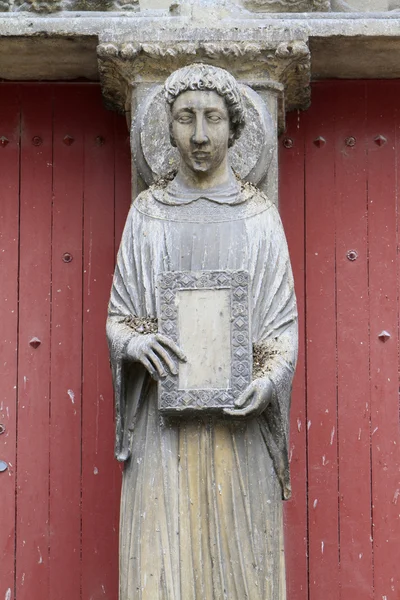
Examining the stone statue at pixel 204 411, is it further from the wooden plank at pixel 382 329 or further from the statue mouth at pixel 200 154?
the wooden plank at pixel 382 329

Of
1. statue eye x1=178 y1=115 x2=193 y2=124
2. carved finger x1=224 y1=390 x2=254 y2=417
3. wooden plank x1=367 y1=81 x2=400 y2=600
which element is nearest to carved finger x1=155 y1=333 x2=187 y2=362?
carved finger x1=224 y1=390 x2=254 y2=417

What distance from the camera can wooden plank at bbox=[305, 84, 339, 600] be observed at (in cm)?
645

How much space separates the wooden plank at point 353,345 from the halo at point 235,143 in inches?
25.8

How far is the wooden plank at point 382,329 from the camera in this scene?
646 cm

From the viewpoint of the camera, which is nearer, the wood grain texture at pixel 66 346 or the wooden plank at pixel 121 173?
the wood grain texture at pixel 66 346

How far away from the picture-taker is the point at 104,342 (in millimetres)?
6590

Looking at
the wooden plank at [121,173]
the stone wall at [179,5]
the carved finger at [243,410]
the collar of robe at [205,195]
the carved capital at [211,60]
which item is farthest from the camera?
the wooden plank at [121,173]

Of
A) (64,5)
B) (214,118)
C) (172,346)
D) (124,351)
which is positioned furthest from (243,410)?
(64,5)

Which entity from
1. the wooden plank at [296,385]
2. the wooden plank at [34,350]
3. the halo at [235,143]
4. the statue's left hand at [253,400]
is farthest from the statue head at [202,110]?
the wooden plank at [34,350]

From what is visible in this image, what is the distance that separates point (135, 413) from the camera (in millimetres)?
5758

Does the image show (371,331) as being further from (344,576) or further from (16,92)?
(16,92)

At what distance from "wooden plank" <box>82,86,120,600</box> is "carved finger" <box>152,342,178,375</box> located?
0.99m

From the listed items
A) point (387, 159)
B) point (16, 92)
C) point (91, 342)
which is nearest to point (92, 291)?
point (91, 342)

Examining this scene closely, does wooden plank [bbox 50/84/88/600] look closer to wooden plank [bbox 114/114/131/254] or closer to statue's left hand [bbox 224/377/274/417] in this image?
wooden plank [bbox 114/114/131/254]
